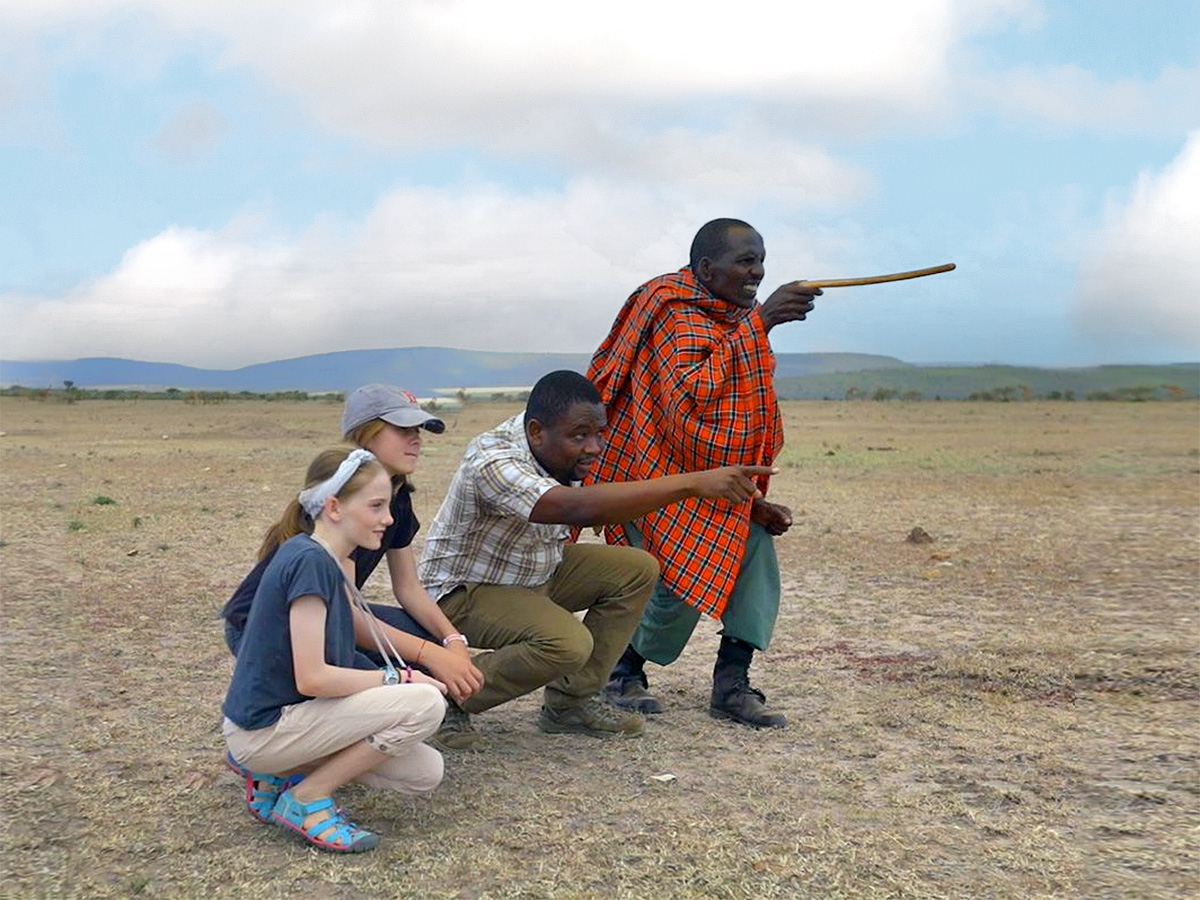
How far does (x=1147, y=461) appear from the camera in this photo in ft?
62.8

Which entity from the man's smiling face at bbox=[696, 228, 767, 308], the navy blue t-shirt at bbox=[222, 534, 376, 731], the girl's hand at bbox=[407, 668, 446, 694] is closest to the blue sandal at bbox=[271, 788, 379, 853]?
the navy blue t-shirt at bbox=[222, 534, 376, 731]

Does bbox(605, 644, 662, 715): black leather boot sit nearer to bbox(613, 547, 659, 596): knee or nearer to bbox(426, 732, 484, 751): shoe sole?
bbox(613, 547, 659, 596): knee

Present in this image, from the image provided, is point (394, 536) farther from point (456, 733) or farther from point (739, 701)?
point (739, 701)

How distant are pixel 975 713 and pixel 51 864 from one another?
129 inches

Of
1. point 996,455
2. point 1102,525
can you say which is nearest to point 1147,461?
point 996,455

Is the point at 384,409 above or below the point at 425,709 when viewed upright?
above

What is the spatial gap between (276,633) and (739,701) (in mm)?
1992

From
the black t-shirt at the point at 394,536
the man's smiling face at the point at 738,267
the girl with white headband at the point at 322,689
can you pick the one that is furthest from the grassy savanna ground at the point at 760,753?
the man's smiling face at the point at 738,267

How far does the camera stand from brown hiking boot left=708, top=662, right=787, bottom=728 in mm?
4840

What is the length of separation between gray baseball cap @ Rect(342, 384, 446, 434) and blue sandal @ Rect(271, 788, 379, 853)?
44.2 inches

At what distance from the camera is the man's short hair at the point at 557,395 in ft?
14.1

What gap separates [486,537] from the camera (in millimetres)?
4465

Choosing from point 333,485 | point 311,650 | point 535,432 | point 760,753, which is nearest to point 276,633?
point 311,650

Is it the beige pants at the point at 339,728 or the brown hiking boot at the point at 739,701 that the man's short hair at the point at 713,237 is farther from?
the beige pants at the point at 339,728
